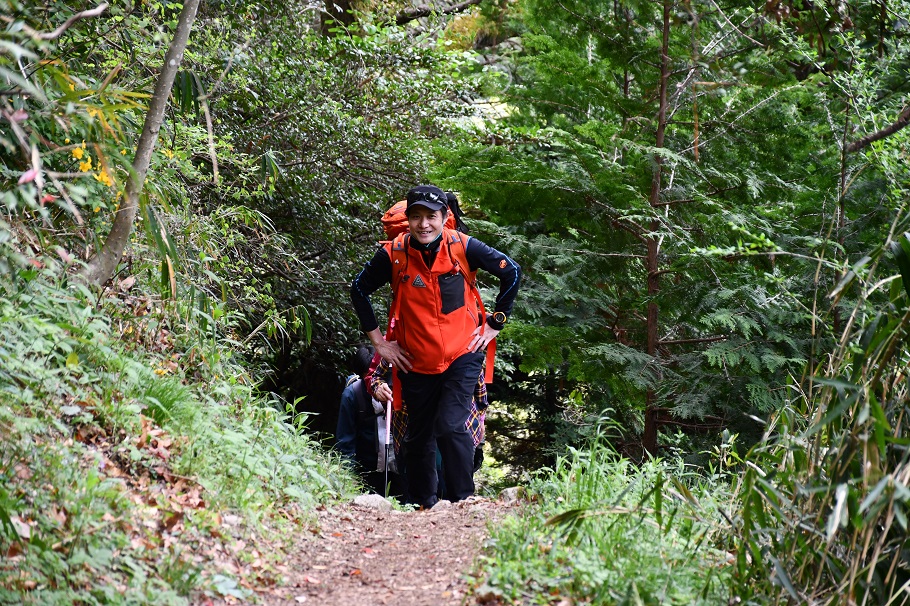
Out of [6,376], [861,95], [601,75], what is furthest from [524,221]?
[6,376]

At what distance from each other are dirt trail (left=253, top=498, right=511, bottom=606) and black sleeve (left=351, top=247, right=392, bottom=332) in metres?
1.41

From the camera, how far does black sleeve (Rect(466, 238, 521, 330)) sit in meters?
6.07

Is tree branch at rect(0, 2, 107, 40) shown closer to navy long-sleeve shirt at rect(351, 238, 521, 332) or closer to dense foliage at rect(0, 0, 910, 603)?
dense foliage at rect(0, 0, 910, 603)

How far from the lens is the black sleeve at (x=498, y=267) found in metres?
6.07

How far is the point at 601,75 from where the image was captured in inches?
329

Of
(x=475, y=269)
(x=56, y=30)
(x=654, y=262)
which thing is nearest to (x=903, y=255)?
(x=56, y=30)

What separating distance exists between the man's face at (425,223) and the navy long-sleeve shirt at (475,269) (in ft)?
0.89

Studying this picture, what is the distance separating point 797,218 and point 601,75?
2268 mm

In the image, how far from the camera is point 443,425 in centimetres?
611

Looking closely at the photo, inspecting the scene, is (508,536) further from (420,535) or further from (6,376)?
(6,376)

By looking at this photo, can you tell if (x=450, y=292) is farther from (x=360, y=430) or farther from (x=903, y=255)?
(x=903, y=255)

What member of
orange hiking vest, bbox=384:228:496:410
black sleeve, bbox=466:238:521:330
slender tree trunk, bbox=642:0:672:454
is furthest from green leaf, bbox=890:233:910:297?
slender tree trunk, bbox=642:0:672:454

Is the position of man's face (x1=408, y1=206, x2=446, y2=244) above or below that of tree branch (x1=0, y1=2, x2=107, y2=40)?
below

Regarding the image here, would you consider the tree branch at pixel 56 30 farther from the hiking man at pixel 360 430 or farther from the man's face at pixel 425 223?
the hiking man at pixel 360 430
